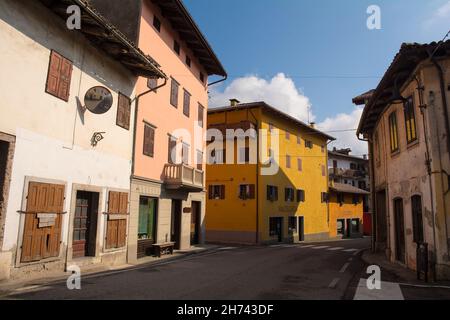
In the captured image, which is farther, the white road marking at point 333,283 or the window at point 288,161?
the window at point 288,161

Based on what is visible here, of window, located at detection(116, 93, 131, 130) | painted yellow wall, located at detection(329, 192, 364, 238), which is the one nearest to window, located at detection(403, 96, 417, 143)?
window, located at detection(116, 93, 131, 130)

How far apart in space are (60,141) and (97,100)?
1.86 metres

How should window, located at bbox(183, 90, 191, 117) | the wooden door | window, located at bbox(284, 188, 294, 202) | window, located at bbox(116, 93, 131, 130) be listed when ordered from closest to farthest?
the wooden door → window, located at bbox(116, 93, 131, 130) → window, located at bbox(183, 90, 191, 117) → window, located at bbox(284, 188, 294, 202)

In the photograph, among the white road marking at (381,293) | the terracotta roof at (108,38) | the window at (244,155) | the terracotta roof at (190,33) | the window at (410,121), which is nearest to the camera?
the white road marking at (381,293)

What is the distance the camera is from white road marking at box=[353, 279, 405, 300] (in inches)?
326

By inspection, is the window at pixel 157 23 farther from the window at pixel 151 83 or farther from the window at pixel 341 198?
the window at pixel 341 198

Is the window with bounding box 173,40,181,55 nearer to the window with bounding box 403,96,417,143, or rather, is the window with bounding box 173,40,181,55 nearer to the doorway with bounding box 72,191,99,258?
the doorway with bounding box 72,191,99,258

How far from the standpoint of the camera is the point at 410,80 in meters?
12.3

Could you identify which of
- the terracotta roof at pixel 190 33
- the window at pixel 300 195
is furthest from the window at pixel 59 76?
the window at pixel 300 195

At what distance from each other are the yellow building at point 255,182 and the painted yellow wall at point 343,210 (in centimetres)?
850

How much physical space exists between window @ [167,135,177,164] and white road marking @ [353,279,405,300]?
11.3 metres

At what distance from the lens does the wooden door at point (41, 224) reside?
942 cm

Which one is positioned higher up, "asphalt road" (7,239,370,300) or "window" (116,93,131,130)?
"window" (116,93,131,130)
